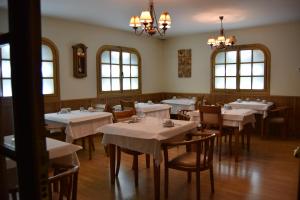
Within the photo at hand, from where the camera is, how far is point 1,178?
0.83 metres

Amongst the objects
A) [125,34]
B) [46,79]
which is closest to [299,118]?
[125,34]

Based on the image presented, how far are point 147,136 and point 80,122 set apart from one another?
65.8 inches

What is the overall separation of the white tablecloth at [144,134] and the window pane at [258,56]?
12.9ft

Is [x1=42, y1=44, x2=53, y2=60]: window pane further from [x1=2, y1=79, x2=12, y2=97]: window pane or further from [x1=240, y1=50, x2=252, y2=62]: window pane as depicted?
[x1=2, y1=79, x2=12, y2=97]: window pane

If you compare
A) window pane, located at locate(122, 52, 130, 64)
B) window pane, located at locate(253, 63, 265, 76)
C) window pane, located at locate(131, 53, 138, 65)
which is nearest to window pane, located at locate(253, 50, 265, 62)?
window pane, located at locate(253, 63, 265, 76)

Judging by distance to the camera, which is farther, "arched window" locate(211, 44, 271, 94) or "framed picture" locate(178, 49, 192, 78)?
"framed picture" locate(178, 49, 192, 78)

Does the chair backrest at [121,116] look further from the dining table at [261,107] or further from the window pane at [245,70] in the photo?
the window pane at [245,70]

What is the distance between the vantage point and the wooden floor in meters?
2.99

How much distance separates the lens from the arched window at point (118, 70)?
20.8 feet

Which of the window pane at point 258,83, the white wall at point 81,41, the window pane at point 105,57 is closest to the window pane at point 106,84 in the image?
the white wall at point 81,41

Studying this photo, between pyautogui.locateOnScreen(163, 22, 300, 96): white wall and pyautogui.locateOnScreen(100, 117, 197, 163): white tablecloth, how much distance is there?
3808mm

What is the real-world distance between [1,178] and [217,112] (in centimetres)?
361

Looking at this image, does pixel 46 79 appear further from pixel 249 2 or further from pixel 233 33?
pixel 233 33

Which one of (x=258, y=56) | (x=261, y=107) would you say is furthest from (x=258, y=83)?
(x=261, y=107)
